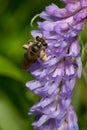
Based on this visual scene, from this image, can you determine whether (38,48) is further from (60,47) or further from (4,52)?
(4,52)

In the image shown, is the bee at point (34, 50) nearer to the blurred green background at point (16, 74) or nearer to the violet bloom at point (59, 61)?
the violet bloom at point (59, 61)

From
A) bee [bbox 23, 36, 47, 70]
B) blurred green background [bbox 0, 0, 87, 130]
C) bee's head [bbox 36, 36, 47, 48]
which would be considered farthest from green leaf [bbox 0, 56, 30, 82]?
bee's head [bbox 36, 36, 47, 48]

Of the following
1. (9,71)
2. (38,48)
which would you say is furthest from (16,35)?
(38,48)

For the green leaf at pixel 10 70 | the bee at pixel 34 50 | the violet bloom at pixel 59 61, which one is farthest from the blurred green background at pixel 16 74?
the violet bloom at pixel 59 61

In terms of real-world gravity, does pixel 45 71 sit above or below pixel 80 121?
above

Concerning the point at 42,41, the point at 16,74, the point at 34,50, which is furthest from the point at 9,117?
the point at 42,41
